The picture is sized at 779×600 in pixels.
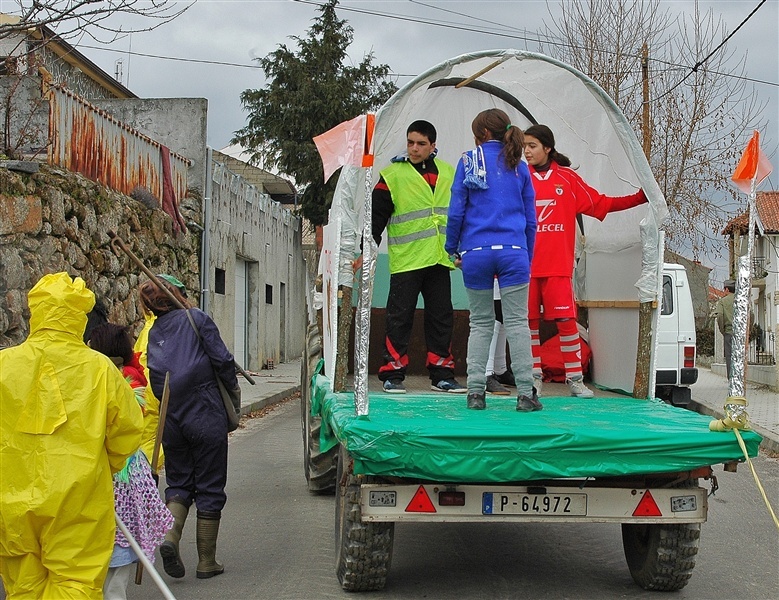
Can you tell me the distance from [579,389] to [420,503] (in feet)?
8.14

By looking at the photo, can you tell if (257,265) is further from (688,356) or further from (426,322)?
(426,322)

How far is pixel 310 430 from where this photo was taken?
330 inches

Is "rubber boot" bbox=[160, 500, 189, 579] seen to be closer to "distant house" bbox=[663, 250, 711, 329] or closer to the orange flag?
the orange flag

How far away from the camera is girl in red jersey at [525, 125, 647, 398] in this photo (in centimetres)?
719

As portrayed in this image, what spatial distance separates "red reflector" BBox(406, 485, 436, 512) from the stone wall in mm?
6036

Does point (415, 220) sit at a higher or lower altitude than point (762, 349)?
higher

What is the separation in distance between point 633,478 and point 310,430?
12.3 ft

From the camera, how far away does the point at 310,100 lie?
103 feet

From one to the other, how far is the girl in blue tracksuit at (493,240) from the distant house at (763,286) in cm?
1280

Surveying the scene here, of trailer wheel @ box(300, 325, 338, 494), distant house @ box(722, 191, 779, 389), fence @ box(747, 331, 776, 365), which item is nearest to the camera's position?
trailer wheel @ box(300, 325, 338, 494)

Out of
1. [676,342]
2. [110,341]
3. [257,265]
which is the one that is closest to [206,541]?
[110,341]

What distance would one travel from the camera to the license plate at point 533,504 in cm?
500

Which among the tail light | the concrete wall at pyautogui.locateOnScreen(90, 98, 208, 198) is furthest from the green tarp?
the concrete wall at pyautogui.locateOnScreen(90, 98, 208, 198)

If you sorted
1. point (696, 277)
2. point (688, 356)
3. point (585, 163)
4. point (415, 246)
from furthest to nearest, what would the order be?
1. point (696, 277)
2. point (688, 356)
3. point (585, 163)
4. point (415, 246)
